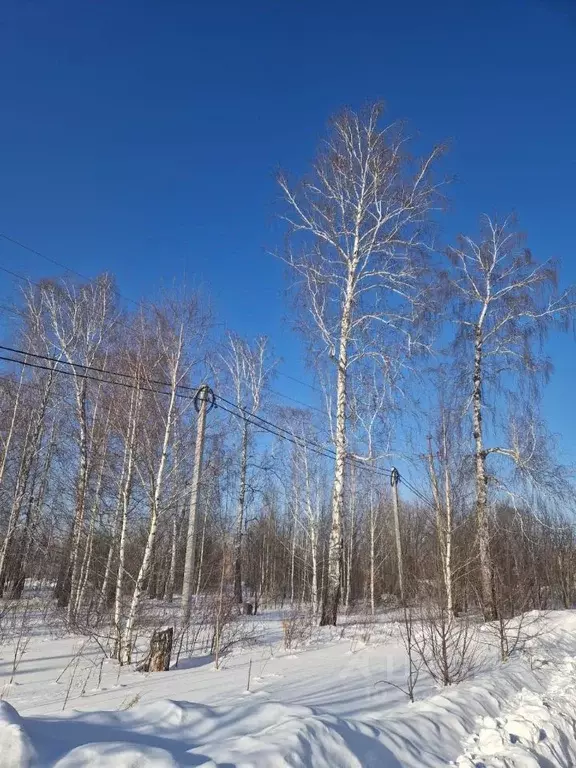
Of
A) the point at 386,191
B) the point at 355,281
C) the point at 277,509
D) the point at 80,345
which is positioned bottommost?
the point at 277,509

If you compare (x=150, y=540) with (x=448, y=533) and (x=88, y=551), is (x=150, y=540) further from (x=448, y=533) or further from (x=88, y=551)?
(x=448, y=533)

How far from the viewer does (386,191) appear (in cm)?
1349

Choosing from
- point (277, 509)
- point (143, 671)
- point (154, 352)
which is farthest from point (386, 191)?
point (277, 509)

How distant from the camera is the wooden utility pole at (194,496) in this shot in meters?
11.0

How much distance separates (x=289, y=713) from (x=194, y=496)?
7.58 meters

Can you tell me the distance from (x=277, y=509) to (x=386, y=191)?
86.6ft

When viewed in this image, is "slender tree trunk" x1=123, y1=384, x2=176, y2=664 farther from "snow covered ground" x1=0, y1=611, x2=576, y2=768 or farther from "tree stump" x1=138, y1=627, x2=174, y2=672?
"tree stump" x1=138, y1=627, x2=174, y2=672

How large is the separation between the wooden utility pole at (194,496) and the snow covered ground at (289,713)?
95.1 inches

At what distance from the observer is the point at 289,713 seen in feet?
12.3

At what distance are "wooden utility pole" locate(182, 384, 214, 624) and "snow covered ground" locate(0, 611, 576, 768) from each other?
241 centimetres

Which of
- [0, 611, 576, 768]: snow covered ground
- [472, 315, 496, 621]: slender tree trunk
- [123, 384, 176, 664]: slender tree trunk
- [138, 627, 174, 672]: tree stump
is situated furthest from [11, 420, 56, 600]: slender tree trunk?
[472, 315, 496, 621]: slender tree trunk

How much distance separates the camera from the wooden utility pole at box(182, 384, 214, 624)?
1096cm

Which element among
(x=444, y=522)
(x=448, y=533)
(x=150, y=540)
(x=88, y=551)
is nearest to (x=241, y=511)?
(x=444, y=522)

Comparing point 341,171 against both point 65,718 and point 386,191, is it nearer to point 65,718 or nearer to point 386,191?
point 386,191
